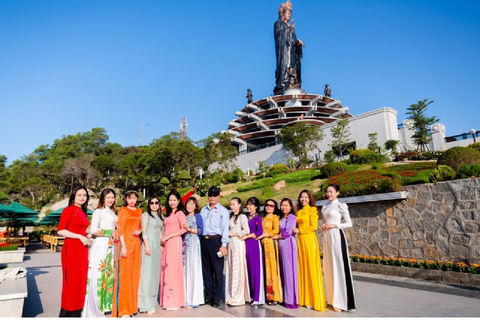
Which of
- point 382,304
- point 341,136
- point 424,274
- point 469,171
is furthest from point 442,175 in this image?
point 341,136

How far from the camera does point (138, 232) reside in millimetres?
4410

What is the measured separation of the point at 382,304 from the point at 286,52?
46130 millimetres

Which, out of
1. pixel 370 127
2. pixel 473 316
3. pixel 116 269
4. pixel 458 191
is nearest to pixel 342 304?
pixel 473 316

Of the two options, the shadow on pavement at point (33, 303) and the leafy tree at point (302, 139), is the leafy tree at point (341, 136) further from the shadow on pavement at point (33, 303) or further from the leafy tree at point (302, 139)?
the shadow on pavement at point (33, 303)

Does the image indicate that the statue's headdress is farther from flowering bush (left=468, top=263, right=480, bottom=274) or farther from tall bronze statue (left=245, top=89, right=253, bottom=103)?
flowering bush (left=468, top=263, right=480, bottom=274)

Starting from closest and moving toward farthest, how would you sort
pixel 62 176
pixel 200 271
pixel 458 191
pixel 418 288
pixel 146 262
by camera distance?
pixel 146 262, pixel 200 271, pixel 418 288, pixel 458 191, pixel 62 176

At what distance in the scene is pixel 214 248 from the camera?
4.88 meters

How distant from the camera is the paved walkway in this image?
420cm

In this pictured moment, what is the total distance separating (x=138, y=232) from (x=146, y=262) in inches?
19.0

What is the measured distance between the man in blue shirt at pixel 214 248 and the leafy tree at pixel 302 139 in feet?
88.9

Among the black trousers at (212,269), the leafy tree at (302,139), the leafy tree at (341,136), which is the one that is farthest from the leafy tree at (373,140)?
the black trousers at (212,269)

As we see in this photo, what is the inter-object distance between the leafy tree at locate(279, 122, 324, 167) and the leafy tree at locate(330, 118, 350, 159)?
1733 millimetres

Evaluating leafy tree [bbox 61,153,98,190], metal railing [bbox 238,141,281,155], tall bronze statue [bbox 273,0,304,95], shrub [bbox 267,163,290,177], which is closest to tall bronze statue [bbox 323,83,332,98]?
tall bronze statue [bbox 273,0,304,95]

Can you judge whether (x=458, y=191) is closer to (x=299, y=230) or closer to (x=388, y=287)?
(x=388, y=287)
